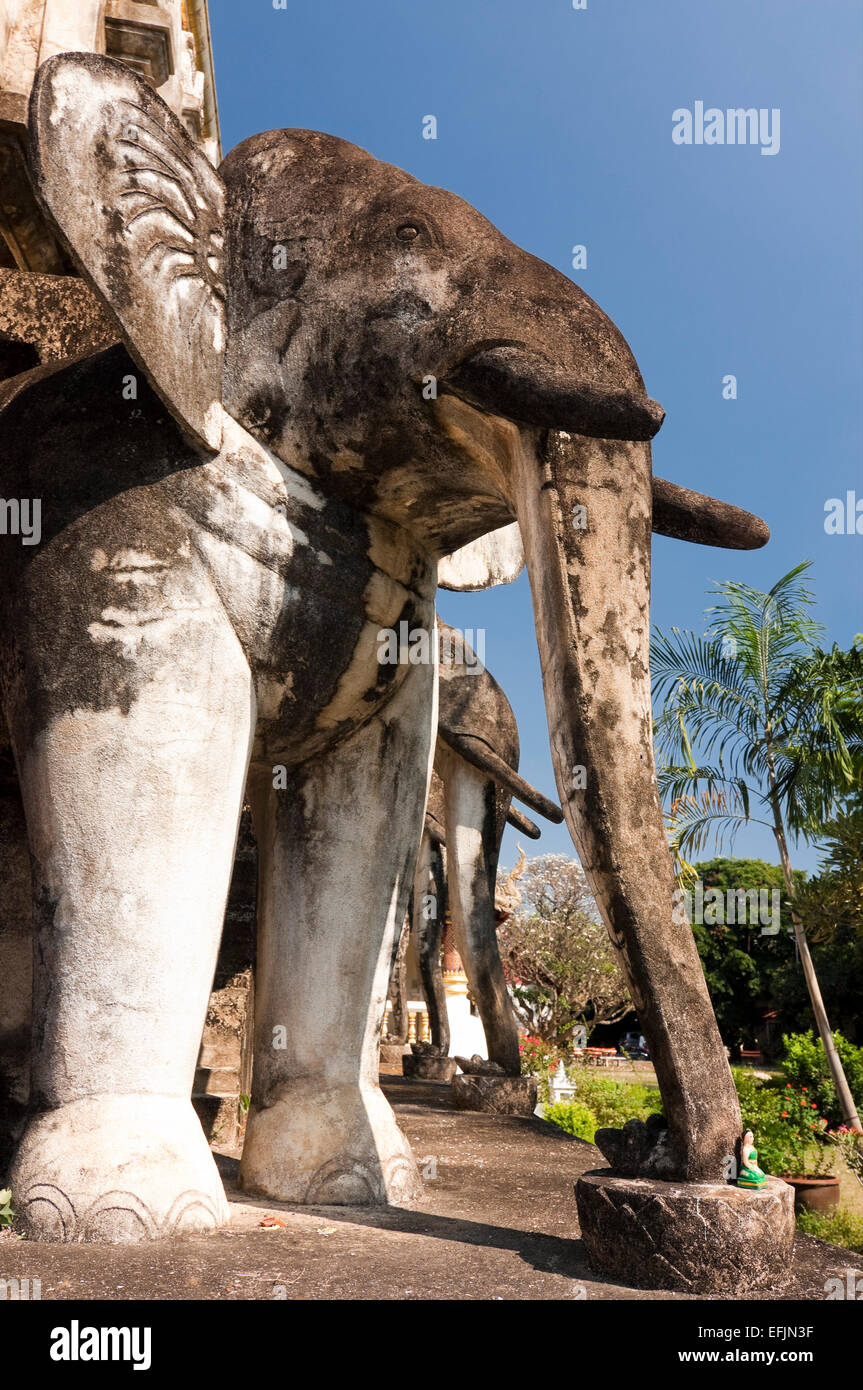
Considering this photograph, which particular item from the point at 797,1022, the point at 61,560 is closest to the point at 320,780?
the point at 61,560

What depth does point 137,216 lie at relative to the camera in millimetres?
2543

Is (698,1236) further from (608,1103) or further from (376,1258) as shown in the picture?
(608,1103)

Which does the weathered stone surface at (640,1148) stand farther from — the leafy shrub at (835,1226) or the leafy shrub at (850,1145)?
the leafy shrub at (850,1145)

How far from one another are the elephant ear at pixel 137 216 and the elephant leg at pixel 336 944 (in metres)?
0.97

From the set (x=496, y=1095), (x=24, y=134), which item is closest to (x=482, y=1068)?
(x=496, y=1095)

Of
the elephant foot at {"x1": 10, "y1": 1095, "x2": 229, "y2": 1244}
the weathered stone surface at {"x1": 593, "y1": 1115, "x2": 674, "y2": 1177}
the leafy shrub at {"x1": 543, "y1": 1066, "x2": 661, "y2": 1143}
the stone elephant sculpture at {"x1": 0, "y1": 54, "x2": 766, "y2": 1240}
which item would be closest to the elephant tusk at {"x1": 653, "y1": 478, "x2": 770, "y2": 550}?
the stone elephant sculpture at {"x1": 0, "y1": 54, "x2": 766, "y2": 1240}

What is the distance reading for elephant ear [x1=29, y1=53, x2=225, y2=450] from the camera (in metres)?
2.42

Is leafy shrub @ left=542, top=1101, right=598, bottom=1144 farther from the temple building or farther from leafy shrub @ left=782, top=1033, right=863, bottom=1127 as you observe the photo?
the temple building

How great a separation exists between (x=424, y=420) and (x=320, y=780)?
1001 mm

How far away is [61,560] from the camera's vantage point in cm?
252

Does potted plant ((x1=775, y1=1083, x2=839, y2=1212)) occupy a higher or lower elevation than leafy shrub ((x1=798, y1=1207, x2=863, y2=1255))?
higher

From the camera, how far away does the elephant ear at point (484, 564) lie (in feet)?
11.9

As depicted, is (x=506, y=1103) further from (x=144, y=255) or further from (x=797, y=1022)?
(x=797, y=1022)

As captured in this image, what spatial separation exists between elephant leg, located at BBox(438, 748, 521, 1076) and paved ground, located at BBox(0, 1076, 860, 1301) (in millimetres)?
3348
